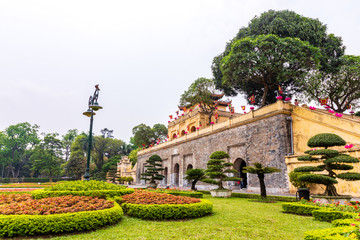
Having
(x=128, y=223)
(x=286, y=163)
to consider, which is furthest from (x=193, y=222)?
(x=286, y=163)

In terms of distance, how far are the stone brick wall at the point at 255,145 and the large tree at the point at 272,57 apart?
474 centimetres

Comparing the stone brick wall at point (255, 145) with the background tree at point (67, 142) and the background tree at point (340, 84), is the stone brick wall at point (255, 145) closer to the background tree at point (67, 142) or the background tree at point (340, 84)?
the background tree at point (340, 84)

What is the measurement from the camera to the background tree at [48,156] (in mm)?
45828

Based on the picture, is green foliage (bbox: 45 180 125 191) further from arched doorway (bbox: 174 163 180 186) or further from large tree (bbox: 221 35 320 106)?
arched doorway (bbox: 174 163 180 186)

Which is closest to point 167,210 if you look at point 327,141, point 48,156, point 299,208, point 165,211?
point 165,211

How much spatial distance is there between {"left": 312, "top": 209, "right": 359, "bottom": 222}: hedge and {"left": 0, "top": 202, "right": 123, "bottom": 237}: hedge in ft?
18.6

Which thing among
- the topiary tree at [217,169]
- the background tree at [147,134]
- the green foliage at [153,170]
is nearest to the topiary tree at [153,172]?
the green foliage at [153,170]

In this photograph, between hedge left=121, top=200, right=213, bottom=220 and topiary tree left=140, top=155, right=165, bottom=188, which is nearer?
hedge left=121, top=200, right=213, bottom=220

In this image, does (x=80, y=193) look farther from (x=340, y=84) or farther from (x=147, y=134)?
(x=147, y=134)

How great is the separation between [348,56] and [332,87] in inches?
122

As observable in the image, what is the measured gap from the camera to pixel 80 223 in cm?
468

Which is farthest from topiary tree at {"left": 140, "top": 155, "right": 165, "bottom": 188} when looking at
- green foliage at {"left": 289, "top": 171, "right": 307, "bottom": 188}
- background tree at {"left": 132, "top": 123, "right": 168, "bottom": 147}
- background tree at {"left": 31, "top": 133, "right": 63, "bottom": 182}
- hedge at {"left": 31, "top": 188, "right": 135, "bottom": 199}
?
background tree at {"left": 31, "top": 133, "right": 63, "bottom": 182}

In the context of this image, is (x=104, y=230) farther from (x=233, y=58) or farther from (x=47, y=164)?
(x=47, y=164)

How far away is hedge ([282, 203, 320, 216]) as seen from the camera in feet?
22.5
